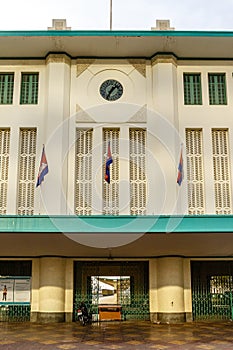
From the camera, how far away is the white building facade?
1889 cm

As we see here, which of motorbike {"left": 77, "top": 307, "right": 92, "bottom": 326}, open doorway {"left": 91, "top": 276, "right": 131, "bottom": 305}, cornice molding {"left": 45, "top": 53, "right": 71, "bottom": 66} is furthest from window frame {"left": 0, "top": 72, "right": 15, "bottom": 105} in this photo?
motorbike {"left": 77, "top": 307, "right": 92, "bottom": 326}

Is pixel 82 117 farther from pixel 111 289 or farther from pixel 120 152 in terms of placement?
pixel 111 289

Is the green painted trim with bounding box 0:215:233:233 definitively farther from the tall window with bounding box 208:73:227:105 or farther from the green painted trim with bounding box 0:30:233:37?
the green painted trim with bounding box 0:30:233:37

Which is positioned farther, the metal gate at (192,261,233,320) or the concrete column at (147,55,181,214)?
the metal gate at (192,261,233,320)

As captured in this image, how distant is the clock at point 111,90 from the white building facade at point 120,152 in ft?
0.15

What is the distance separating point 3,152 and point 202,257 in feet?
32.3

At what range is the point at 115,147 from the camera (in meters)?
20.1

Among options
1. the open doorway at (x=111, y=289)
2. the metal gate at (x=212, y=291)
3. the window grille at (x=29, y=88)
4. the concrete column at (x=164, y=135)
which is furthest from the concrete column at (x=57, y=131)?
the metal gate at (x=212, y=291)

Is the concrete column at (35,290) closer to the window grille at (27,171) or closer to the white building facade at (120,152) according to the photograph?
the white building facade at (120,152)

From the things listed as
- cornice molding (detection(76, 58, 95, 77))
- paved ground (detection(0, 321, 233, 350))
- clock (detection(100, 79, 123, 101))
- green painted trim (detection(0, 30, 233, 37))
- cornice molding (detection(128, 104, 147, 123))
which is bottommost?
paved ground (detection(0, 321, 233, 350))

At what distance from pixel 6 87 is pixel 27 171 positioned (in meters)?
4.09

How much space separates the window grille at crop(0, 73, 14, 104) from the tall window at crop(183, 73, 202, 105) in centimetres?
793

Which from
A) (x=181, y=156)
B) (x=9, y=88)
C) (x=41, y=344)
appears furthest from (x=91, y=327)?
(x=9, y=88)

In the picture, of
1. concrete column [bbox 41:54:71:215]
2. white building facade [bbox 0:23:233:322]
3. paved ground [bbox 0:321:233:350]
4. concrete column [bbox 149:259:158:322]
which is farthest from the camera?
concrete column [bbox 149:259:158:322]
